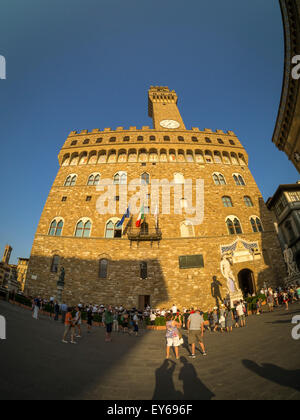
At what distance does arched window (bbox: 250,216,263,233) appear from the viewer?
826 inches

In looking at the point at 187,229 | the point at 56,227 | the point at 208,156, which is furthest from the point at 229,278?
the point at 56,227

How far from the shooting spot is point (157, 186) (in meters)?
23.1

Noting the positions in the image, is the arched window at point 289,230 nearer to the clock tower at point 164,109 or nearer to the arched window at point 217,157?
the arched window at point 217,157

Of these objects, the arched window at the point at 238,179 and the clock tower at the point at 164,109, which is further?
the clock tower at the point at 164,109

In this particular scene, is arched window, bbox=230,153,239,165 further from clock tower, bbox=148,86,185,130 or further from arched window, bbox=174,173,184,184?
clock tower, bbox=148,86,185,130

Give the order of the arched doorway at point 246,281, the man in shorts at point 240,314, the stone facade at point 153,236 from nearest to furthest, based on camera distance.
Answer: the man in shorts at point 240,314 < the stone facade at point 153,236 < the arched doorway at point 246,281

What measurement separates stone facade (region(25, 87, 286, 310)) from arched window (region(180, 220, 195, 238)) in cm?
10

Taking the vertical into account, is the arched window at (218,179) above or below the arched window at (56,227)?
above

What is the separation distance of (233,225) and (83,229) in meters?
15.8

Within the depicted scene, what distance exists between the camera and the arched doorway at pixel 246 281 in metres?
19.1

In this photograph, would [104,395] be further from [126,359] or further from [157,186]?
[157,186]

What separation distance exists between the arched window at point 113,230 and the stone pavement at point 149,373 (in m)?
14.2

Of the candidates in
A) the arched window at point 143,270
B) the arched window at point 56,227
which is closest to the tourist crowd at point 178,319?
the arched window at point 143,270

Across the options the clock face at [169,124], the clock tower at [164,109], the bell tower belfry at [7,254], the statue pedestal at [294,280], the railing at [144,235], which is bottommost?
the statue pedestal at [294,280]
